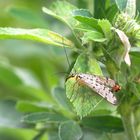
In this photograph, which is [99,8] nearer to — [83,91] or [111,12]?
[111,12]

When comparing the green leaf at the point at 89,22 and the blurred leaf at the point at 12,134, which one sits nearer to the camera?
the green leaf at the point at 89,22

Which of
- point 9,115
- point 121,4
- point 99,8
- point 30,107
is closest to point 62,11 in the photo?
point 99,8

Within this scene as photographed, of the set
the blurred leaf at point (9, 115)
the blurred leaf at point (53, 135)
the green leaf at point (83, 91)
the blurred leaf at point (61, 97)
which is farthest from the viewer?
the blurred leaf at point (9, 115)

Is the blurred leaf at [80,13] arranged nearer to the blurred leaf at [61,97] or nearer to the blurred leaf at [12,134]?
the blurred leaf at [61,97]

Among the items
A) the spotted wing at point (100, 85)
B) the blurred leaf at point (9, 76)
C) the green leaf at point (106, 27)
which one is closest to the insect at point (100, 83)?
the spotted wing at point (100, 85)

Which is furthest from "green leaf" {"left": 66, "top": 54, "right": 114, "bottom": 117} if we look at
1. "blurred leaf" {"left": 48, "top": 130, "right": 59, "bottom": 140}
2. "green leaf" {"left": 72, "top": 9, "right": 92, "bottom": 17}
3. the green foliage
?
"blurred leaf" {"left": 48, "top": 130, "right": 59, "bottom": 140}

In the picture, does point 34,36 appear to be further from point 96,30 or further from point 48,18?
point 48,18

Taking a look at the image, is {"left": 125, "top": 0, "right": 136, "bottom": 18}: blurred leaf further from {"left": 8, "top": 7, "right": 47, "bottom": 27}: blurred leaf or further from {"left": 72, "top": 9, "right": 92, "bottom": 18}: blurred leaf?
{"left": 8, "top": 7, "right": 47, "bottom": 27}: blurred leaf
